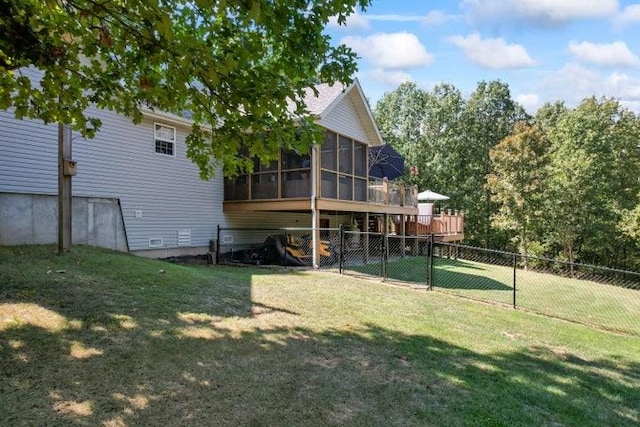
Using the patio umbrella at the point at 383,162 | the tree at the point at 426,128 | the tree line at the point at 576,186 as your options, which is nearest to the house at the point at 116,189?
the patio umbrella at the point at 383,162

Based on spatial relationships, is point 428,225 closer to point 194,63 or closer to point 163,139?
point 163,139

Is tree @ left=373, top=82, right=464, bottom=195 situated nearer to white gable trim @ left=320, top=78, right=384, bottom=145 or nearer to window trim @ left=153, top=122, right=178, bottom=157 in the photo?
white gable trim @ left=320, top=78, right=384, bottom=145

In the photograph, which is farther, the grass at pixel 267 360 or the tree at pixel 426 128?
the tree at pixel 426 128

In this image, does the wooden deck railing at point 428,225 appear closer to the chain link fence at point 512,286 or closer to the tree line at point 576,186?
the chain link fence at point 512,286

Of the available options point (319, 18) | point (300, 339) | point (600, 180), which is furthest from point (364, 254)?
point (600, 180)

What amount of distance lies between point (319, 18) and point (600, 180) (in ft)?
81.4

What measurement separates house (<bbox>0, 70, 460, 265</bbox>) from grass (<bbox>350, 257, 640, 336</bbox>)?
2.99 metres

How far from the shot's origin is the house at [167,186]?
Answer: 31.6ft

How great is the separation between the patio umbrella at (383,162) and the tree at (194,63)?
16.1 m

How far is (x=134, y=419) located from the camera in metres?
3.05

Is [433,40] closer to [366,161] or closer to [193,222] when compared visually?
[366,161]

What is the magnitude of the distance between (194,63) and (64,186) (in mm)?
6844

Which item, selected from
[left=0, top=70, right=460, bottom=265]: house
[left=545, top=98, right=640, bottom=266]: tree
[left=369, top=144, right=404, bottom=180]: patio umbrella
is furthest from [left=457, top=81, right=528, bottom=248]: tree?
[left=0, top=70, right=460, bottom=265]: house

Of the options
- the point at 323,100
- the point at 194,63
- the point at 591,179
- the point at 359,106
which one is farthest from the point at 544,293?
the point at 194,63
